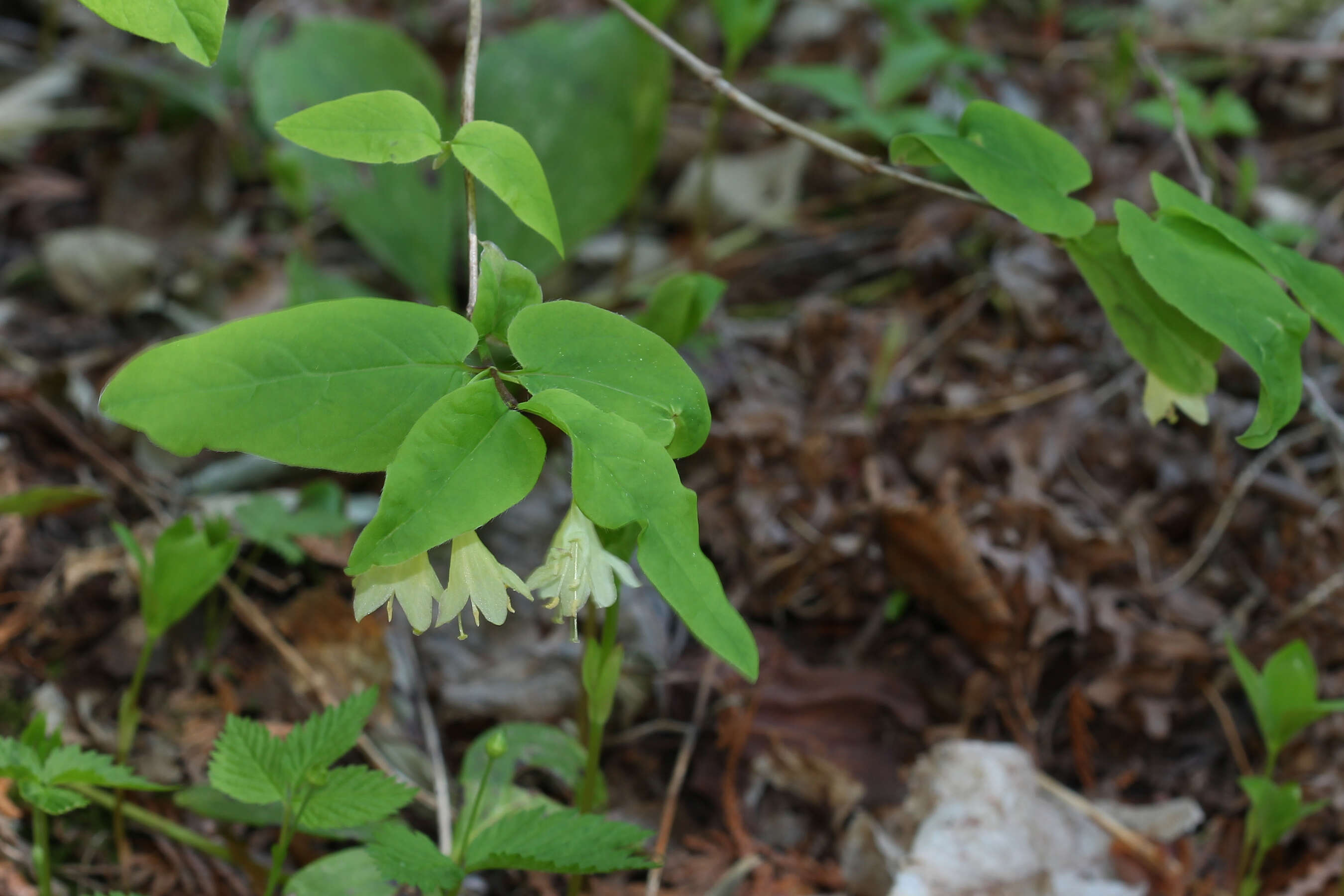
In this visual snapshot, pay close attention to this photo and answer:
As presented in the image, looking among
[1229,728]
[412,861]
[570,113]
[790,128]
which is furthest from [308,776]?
[570,113]

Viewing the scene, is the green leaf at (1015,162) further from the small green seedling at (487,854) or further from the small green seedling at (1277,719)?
the small green seedling at (487,854)

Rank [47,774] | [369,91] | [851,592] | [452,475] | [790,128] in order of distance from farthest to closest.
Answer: [369,91] → [851,592] → [790,128] → [47,774] → [452,475]

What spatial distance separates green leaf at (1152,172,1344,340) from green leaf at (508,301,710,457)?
2.26 feet

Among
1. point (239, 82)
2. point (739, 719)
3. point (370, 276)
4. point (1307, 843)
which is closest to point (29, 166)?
point (239, 82)

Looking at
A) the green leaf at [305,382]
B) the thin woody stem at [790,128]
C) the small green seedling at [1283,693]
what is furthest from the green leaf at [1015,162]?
the small green seedling at [1283,693]

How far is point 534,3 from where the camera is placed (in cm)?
404

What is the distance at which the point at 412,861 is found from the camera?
117cm

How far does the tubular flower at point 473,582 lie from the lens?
1.05m

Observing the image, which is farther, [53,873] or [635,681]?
[635,681]

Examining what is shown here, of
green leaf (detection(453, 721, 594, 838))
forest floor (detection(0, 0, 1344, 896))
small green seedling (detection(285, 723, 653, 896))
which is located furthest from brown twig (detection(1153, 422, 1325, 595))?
small green seedling (detection(285, 723, 653, 896))

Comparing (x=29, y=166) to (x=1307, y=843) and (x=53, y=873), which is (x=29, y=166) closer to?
(x=53, y=873)

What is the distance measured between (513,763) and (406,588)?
62 cm

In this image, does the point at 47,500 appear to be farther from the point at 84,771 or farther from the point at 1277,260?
the point at 1277,260

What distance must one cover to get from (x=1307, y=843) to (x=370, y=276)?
2.79 m
